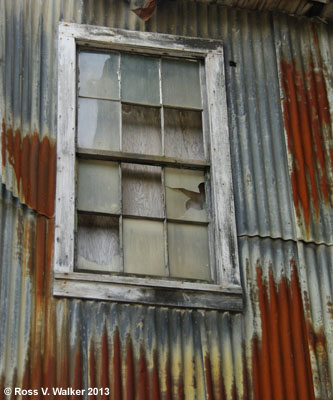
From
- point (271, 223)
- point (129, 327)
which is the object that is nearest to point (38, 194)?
point (129, 327)

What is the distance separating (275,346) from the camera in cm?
751

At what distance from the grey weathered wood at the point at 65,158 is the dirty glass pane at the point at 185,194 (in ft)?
2.76

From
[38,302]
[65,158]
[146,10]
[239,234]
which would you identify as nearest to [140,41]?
[146,10]

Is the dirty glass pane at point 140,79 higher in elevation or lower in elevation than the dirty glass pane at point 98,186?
higher

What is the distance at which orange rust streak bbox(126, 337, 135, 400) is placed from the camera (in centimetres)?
698

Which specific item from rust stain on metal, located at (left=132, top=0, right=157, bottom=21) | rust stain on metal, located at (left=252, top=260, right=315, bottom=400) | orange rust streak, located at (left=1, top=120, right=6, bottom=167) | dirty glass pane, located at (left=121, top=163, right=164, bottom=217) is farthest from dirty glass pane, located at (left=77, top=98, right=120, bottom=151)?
rust stain on metal, located at (left=252, top=260, right=315, bottom=400)

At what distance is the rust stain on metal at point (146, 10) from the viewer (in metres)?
8.62

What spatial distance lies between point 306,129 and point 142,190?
169 cm

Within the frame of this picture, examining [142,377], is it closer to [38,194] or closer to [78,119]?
[38,194]

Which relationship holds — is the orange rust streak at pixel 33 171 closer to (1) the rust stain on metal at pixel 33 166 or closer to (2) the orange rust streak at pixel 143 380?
(1) the rust stain on metal at pixel 33 166

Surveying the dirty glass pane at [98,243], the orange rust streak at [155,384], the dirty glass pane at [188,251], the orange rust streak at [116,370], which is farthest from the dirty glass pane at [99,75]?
the orange rust streak at [155,384]

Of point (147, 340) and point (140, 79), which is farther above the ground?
point (140, 79)

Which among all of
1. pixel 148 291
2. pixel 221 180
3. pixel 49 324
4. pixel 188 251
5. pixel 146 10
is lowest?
pixel 49 324

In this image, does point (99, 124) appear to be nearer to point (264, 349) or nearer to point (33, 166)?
point (33, 166)
